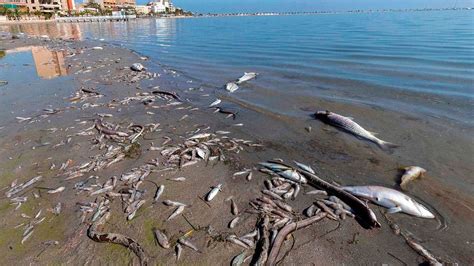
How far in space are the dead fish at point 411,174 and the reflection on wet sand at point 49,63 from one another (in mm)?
19123

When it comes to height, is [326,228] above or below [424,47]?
below

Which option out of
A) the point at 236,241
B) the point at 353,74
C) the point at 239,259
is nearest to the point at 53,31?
the point at 353,74

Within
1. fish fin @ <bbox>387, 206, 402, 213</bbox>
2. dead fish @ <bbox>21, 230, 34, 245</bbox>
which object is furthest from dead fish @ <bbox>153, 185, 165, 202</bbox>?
fish fin @ <bbox>387, 206, 402, 213</bbox>

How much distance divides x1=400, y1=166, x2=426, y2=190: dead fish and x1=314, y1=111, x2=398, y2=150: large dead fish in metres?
1.32

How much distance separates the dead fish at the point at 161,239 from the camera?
502cm

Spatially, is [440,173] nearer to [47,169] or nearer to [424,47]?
[47,169]

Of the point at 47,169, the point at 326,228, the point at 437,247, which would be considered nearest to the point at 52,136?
the point at 47,169

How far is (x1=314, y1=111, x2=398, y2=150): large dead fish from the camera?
8.53m

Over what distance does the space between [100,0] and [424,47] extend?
195m

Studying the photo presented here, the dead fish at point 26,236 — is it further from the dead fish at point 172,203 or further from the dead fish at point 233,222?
the dead fish at point 233,222

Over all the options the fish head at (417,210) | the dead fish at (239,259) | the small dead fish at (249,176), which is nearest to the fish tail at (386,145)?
the fish head at (417,210)

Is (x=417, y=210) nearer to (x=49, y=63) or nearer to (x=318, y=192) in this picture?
(x=318, y=192)

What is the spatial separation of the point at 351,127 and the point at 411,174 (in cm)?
277

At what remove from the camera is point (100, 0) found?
176 metres
